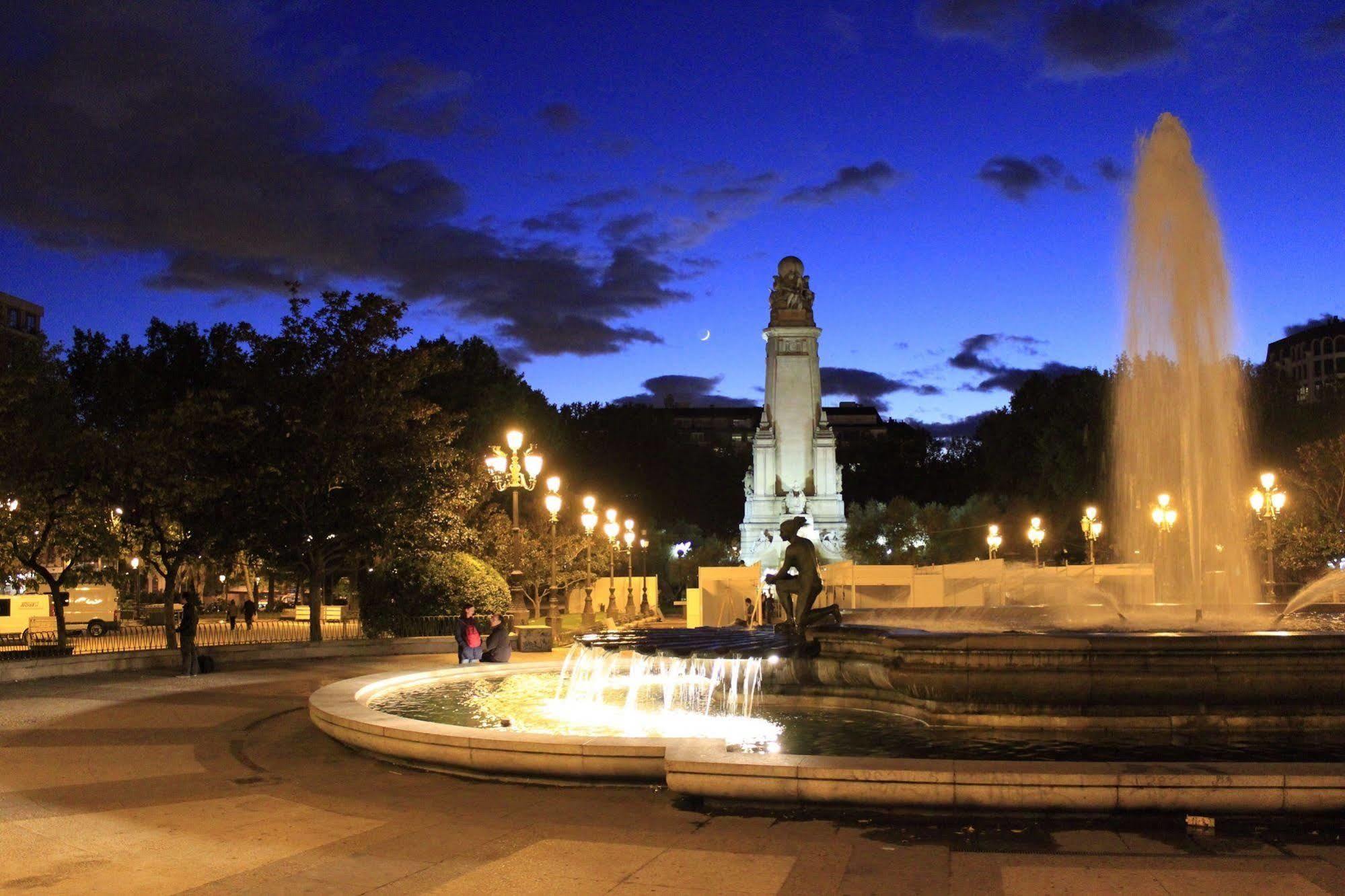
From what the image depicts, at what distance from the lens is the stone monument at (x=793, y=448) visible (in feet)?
228

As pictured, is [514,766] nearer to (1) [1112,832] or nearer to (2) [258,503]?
(1) [1112,832]

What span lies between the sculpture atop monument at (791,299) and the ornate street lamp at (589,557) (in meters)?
24.6

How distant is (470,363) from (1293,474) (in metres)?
36.4

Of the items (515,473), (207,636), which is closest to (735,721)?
(515,473)

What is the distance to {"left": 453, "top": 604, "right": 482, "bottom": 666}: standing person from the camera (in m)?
21.0

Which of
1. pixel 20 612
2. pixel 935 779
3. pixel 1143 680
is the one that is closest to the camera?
pixel 935 779

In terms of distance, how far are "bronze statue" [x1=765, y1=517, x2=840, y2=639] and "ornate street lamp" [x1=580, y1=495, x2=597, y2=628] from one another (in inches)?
794

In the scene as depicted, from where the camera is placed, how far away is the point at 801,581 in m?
16.2

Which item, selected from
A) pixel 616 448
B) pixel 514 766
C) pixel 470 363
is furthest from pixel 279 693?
pixel 616 448

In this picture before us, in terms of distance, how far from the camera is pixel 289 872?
764 centimetres

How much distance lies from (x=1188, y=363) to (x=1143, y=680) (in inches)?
537

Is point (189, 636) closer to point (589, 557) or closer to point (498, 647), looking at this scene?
point (498, 647)

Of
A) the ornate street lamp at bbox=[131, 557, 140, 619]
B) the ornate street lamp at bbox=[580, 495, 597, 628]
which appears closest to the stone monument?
the ornate street lamp at bbox=[580, 495, 597, 628]

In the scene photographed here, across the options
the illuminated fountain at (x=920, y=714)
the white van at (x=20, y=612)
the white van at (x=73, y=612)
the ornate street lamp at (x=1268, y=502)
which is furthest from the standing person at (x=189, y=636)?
the ornate street lamp at (x=1268, y=502)
